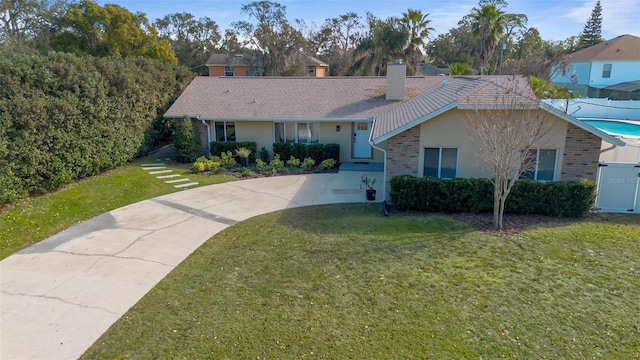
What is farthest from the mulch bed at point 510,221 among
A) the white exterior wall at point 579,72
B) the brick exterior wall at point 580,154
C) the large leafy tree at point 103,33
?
the white exterior wall at point 579,72

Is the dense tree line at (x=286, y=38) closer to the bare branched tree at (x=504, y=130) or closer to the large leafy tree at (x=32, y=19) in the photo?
the large leafy tree at (x=32, y=19)

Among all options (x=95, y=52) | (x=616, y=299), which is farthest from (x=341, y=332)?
(x=95, y=52)

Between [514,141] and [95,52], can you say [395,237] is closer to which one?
[514,141]

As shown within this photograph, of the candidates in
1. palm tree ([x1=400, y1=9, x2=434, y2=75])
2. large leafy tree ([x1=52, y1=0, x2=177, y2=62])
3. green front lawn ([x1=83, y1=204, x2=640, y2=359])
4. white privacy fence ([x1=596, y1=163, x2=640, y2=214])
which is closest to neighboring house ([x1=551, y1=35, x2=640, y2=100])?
palm tree ([x1=400, y1=9, x2=434, y2=75])

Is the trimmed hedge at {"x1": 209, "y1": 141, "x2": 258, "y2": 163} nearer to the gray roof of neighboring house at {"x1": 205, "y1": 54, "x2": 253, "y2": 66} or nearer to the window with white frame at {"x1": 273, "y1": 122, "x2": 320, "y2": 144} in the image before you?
the window with white frame at {"x1": 273, "y1": 122, "x2": 320, "y2": 144}

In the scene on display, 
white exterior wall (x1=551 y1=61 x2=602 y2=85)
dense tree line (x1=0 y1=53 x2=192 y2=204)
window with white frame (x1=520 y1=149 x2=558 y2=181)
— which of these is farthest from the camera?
white exterior wall (x1=551 y1=61 x2=602 y2=85)

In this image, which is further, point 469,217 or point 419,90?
point 419,90
